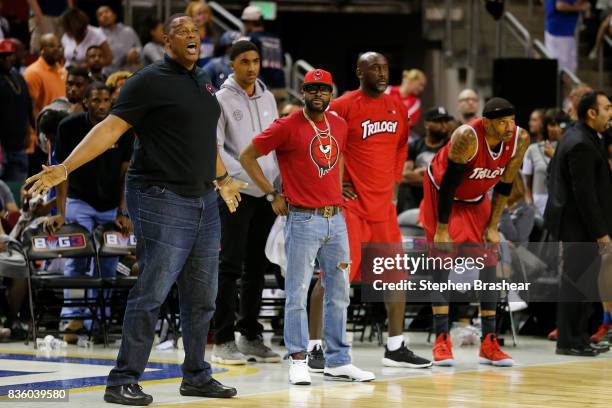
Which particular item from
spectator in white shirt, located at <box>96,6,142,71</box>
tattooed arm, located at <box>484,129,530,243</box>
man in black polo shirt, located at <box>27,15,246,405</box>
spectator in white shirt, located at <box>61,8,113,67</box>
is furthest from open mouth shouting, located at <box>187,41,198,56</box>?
spectator in white shirt, located at <box>96,6,142,71</box>

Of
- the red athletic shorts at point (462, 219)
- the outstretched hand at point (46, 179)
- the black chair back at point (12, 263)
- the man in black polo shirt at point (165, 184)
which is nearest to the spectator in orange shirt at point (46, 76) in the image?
the black chair back at point (12, 263)

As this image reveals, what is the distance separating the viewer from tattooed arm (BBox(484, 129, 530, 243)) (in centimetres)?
994

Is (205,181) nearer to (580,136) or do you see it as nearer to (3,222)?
(580,136)

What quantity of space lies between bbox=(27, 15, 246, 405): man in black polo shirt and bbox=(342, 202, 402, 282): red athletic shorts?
1.75m

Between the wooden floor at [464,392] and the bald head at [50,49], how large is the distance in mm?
7250

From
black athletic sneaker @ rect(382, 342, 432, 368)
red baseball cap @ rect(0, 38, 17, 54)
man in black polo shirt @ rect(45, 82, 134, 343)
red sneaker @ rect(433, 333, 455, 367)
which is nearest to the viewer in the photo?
black athletic sneaker @ rect(382, 342, 432, 368)

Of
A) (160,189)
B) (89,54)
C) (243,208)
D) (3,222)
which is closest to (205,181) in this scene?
(160,189)

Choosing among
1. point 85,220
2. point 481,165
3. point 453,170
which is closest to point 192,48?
point 453,170

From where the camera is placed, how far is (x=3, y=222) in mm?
12227

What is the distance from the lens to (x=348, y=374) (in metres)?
8.70

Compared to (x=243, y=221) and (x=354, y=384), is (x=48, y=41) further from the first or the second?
(x=354, y=384)

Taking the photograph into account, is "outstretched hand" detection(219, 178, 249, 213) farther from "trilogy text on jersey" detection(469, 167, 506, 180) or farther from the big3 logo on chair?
the big3 logo on chair

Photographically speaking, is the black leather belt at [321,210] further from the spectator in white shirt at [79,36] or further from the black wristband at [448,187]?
the spectator in white shirt at [79,36]

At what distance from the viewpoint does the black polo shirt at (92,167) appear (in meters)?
11.1
